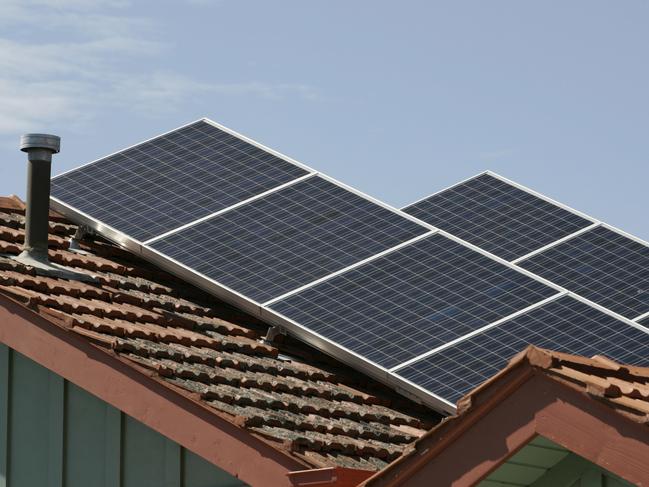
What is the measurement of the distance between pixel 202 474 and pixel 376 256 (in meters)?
4.06

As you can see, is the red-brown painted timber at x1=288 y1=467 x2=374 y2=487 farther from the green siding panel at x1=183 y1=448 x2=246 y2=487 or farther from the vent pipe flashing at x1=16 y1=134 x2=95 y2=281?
the vent pipe flashing at x1=16 y1=134 x2=95 y2=281

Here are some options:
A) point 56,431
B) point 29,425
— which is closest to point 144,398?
point 56,431

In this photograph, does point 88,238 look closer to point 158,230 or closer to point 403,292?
point 158,230

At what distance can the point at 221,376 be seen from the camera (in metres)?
12.4

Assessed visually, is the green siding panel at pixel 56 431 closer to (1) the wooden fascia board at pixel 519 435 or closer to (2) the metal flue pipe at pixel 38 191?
(2) the metal flue pipe at pixel 38 191

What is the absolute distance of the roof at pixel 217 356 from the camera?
11.7 m

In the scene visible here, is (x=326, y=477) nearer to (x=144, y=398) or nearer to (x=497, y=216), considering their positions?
(x=144, y=398)

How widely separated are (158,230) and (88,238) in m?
0.82

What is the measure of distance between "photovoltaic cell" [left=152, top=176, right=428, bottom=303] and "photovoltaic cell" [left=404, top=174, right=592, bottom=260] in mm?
A: 1563

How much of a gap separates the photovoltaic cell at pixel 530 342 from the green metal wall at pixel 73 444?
2.33 meters

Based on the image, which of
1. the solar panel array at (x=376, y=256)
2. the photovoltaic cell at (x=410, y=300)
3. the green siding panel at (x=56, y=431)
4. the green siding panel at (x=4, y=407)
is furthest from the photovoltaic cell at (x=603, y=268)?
the green siding panel at (x=4, y=407)

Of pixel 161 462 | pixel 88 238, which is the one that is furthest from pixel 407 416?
pixel 88 238

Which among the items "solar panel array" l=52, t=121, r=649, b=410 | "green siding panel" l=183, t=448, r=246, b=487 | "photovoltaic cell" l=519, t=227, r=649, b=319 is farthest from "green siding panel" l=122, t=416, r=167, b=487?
"photovoltaic cell" l=519, t=227, r=649, b=319

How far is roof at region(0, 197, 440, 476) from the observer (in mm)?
11695
